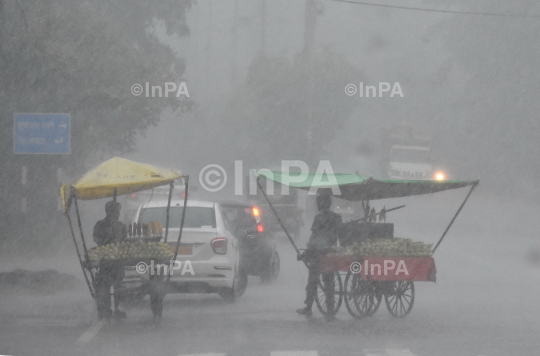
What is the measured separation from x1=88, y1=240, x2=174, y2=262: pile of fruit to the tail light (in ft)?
4.22

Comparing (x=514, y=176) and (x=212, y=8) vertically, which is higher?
(x=212, y=8)

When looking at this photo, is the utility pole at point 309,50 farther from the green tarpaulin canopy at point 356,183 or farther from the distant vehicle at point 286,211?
the green tarpaulin canopy at point 356,183

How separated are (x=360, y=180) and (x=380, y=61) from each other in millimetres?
65536

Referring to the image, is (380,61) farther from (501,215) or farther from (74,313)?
(74,313)

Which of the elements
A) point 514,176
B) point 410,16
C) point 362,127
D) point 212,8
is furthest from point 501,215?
point 212,8

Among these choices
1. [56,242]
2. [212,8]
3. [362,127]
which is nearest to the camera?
[56,242]

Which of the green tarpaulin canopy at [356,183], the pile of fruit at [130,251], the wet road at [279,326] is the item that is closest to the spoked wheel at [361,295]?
the wet road at [279,326]

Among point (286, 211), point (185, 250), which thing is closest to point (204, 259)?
point (185, 250)

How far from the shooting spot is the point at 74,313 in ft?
40.9

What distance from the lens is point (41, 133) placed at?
1762 centimetres

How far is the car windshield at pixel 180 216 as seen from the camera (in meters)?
13.2

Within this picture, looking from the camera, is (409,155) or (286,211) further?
(409,155)

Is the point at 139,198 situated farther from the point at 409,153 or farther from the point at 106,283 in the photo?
the point at 409,153

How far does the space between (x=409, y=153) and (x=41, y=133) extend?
29.4 metres
